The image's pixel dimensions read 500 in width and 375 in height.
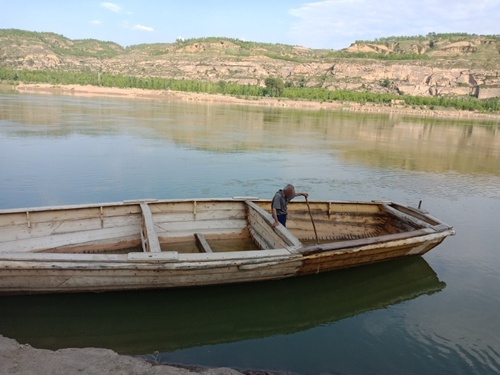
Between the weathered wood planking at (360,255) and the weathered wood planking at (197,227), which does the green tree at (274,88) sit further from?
the weathered wood planking at (360,255)

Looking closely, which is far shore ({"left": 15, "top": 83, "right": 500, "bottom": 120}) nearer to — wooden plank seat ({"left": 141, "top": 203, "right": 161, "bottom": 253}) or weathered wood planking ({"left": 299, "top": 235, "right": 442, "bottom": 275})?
weathered wood planking ({"left": 299, "top": 235, "right": 442, "bottom": 275})

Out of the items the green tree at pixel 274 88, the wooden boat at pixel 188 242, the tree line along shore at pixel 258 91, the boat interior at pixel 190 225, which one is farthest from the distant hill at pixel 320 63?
the wooden boat at pixel 188 242

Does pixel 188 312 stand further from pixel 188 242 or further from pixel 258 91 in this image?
pixel 258 91

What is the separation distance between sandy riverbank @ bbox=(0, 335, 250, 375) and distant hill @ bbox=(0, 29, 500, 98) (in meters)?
116

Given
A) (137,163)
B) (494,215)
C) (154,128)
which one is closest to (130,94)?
Result: (154,128)

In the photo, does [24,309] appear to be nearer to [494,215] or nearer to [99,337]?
[99,337]

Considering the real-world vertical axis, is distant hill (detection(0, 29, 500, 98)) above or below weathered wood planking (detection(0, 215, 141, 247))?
above

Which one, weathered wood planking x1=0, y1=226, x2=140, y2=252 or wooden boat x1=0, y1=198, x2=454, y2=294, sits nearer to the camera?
wooden boat x1=0, y1=198, x2=454, y2=294

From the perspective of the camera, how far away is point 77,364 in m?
4.25

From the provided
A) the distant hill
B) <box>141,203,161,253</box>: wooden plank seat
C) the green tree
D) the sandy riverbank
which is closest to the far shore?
the green tree

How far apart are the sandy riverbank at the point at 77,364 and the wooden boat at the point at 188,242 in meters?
1.15

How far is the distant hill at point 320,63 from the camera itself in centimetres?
12388

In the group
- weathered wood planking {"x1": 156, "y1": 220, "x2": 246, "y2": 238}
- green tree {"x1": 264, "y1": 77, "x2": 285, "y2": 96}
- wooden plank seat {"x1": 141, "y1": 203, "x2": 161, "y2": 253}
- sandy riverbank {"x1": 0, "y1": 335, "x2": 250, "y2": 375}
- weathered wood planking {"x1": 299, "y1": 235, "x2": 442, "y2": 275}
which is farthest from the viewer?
green tree {"x1": 264, "y1": 77, "x2": 285, "y2": 96}

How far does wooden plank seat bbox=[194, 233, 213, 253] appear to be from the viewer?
24.0ft
